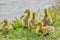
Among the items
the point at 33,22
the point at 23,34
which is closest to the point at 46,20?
the point at 33,22

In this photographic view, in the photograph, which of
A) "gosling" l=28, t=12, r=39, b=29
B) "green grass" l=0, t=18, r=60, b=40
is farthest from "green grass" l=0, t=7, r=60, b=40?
"gosling" l=28, t=12, r=39, b=29

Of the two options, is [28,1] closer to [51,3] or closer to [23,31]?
[51,3]

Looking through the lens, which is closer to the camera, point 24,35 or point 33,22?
point 24,35

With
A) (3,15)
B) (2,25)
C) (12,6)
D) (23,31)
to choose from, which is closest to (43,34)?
(23,31)

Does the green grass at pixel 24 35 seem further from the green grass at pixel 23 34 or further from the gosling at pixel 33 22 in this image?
the gosling at pixel 33 22

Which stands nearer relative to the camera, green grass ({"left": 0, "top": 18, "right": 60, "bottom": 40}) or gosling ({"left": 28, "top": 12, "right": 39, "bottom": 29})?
green grass ({"left": 0, "top": 18, "right": 60, "bottom": 40})

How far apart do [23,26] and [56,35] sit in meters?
0.84

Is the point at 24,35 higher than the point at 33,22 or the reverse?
the reverse

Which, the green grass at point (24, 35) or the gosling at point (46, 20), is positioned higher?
the gosling at point (46, 20)

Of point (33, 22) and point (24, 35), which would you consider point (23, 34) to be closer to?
point (24, 35)

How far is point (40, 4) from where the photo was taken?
8352mm

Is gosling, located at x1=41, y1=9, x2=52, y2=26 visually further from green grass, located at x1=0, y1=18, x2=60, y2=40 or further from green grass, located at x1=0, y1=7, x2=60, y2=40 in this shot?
green grass, located at x1=0, y1=18, x2=60, y2=40

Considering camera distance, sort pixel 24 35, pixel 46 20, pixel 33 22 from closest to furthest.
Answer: pixel 24 35 → pixel 33 22 → pixel 46 20

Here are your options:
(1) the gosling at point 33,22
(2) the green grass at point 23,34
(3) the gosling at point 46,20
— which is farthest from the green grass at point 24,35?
(3) the gosling at point 46,20
